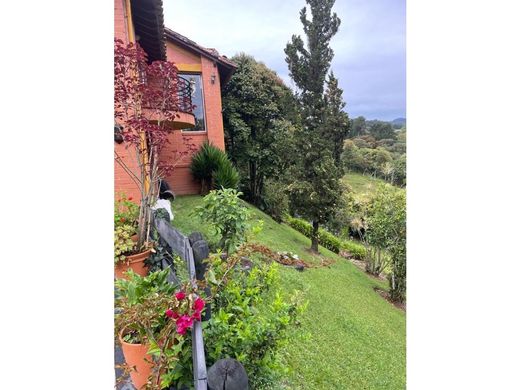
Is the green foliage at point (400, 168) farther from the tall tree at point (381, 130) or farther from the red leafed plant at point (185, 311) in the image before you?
the red leafed plant at point (185, 311)

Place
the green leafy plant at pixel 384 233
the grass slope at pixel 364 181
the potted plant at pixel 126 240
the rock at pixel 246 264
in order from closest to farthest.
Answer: the rock at pixel 246 264, the potted plant at pixel 126 240, the grass slope at pixel 364 181, the green leafy plant at pixel 384 233

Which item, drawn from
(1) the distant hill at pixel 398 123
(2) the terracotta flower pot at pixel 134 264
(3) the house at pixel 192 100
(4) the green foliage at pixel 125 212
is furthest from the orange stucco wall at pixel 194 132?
(1) the distant hill at pixel 398 123

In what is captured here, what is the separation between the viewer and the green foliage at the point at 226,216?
1504mm

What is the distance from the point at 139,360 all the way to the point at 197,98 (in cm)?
107

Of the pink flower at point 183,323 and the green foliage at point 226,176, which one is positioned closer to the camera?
the pink flower at point 183,323

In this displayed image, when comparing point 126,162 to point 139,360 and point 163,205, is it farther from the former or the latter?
point 139,360

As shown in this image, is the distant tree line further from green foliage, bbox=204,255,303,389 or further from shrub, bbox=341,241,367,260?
shrub, bbox=341,241,367,260

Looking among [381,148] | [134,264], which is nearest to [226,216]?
[134,264]

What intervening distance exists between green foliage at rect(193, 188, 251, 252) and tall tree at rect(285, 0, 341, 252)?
840mm

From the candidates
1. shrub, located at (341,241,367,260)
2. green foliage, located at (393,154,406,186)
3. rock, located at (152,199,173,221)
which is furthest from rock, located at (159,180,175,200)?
shrub, located at (341,241,367,260)
